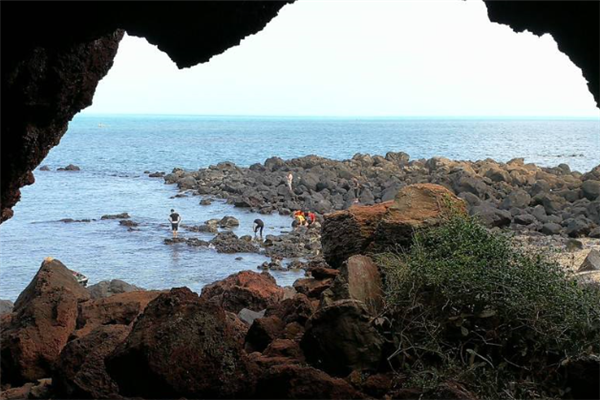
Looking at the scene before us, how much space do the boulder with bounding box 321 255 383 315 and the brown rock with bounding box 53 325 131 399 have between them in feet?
7.42

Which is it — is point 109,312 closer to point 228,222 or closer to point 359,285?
point 359,285

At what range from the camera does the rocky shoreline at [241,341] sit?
662 cm

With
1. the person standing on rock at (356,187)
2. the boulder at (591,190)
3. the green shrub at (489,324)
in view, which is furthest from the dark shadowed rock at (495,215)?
the green shrub at (489,324)

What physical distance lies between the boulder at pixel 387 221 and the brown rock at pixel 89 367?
3.25m

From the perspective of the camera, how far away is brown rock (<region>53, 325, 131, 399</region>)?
23.0ft

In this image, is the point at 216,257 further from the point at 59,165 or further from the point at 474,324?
the point at 59,165

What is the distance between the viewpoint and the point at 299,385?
6664 millimetres

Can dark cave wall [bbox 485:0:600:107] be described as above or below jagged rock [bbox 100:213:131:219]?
above

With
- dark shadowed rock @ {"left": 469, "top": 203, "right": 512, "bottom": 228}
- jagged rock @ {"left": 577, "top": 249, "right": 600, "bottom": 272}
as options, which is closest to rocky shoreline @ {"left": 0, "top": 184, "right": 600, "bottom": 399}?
jagged rock @ {"left": 577, "top": 249, "right": 600, "bottom": 272}

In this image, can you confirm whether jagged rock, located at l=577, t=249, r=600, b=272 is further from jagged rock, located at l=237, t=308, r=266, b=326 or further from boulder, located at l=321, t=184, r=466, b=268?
jagged rock, located at l=237, t=308, r=266, b=326

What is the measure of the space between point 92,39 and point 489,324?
471cm

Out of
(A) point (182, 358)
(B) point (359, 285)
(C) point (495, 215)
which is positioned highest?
(B) point (359, 285)

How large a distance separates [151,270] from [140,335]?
54.8ft

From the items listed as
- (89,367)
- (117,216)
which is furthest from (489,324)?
(117,216)
